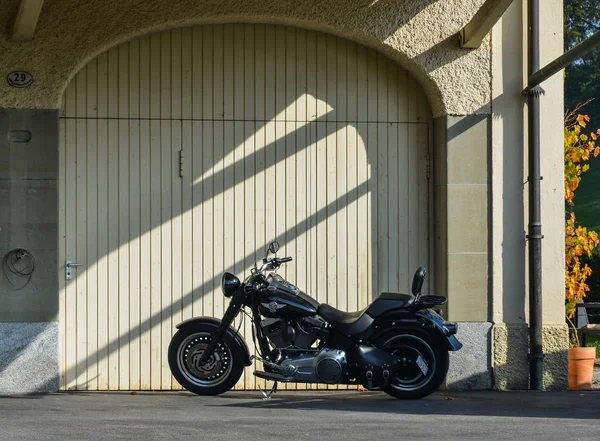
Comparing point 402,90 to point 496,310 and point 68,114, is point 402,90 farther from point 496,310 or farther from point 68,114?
point 68,114

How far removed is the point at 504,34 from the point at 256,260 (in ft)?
9.75

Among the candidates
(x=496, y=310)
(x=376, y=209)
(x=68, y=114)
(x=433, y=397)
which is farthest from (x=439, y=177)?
(x=68, y=114)

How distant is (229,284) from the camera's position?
8391 millimetres

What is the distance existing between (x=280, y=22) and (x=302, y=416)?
3.64 meters

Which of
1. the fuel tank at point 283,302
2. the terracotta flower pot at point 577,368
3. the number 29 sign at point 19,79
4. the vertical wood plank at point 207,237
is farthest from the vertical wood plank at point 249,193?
the terracotta flower pot at point 577,368

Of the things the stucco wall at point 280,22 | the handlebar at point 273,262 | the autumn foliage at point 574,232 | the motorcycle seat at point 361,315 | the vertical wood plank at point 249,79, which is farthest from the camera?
the autumn foliage at point 574,232

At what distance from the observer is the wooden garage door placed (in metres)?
9.12

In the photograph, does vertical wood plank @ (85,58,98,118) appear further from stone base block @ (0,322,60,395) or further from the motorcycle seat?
the motorcycle seat

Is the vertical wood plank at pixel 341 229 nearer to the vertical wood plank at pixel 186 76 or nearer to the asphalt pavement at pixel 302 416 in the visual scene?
the asphalt pavement at pixel 302 416

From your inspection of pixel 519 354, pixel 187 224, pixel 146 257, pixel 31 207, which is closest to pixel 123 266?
pixel 146 257

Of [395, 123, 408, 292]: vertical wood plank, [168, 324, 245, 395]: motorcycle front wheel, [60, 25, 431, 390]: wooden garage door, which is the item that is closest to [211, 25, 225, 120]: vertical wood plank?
[60, 25, 431, 390]: wooden garage door

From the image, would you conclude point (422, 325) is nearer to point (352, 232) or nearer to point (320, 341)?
point (320, 341)

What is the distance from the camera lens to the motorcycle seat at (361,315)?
828cm

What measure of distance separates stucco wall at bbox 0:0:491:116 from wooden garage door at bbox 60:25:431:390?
26cm
